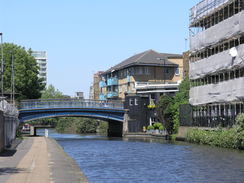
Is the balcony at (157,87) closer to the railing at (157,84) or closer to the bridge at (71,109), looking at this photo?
the railing at (157,84)

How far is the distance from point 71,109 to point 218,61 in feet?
133

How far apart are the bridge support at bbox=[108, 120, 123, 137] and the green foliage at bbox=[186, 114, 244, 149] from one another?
40220 mm

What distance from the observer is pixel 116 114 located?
325ft

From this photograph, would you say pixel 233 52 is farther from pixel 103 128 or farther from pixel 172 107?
pixel 103 128

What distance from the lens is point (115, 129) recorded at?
356ft

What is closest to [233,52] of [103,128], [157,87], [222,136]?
[222,136]

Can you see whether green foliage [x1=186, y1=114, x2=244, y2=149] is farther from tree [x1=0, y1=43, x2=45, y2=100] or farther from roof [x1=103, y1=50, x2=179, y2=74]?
roof [x1=103, y1=50, x2=179, y2=74]

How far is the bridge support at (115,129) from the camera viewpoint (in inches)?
4129

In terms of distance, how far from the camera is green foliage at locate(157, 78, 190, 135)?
7922 centimetres

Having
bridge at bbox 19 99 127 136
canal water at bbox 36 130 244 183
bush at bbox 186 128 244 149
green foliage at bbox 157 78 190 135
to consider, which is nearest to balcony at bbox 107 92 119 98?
bridge at bbox 19 99 127 136

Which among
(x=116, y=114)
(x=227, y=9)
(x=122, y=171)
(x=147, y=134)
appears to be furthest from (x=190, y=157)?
(x=116, y=114)

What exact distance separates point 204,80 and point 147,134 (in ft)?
90.8

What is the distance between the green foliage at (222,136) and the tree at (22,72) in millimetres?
51895

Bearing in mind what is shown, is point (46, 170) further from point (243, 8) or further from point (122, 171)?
point (243, 8)
